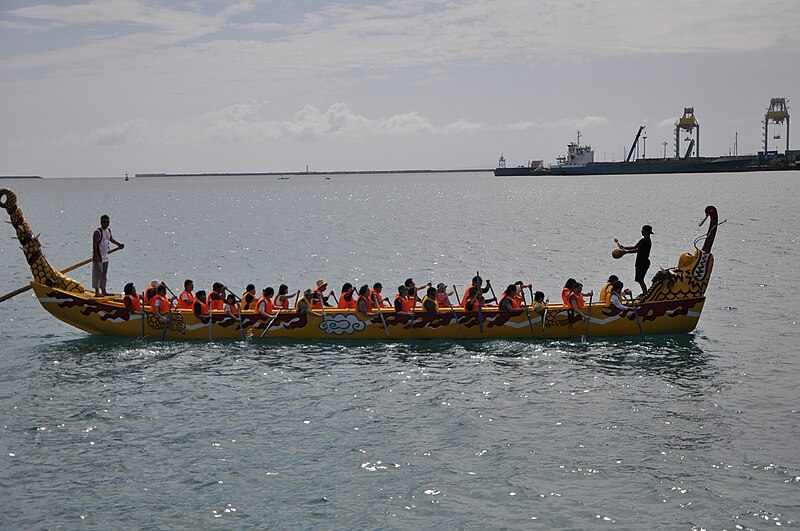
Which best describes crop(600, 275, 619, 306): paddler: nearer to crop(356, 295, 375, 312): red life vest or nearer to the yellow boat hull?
the yellow boat hull

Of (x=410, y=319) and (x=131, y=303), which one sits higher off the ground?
(x=131, y=303)

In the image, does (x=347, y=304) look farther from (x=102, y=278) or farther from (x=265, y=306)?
(x=102, y=278)

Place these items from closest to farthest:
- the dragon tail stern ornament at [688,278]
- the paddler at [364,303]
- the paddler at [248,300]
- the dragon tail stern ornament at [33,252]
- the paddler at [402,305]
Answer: the dragon tail stern ornament at [688,278] → the dragon tail stern ornament at [33,252] → the paddler at [364,303] → the paddler at [402,305] → the paddler at [248,300]

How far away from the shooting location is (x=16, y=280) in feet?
137

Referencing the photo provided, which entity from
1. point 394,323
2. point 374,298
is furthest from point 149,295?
point 394,323

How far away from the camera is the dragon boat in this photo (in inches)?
956

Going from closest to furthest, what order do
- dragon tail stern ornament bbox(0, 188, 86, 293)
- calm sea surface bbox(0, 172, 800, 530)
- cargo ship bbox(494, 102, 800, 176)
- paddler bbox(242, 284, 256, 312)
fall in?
calm sea surface bbox(0, 172, 800, 530)
dragon tail stern ornament bbox(0, 188, 86, 293)
paddler bbox(242, 284, 256, 312)
cargo ship bbox(494, 102, 800, 176)

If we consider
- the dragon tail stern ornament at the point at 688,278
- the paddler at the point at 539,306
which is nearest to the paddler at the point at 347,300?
the paddler at the point at 539,306

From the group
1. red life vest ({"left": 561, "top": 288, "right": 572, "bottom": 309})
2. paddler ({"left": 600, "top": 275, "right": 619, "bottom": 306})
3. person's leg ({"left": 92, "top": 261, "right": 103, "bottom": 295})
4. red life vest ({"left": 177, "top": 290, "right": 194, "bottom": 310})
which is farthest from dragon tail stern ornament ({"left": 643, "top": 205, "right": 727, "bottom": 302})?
person's leg ({"left": 92, "top": 261, "right": 103, "bottom": 295})

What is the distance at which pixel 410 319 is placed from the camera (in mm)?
24500

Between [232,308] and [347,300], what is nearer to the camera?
[232,308]

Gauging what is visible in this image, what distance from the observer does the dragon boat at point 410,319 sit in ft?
79.7

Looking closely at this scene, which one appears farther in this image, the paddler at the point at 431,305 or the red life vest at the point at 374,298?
the red life vest at the point at 374,298

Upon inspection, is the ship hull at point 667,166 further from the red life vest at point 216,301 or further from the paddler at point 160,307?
the paddler at point 160,307
